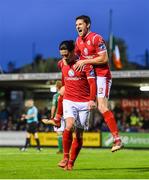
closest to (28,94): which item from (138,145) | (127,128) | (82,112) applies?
(127,128)

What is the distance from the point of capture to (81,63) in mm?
11047

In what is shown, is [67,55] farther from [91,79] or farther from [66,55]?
[91,79]

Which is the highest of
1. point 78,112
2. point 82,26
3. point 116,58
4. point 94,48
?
point 116,58

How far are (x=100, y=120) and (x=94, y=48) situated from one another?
2354 cm

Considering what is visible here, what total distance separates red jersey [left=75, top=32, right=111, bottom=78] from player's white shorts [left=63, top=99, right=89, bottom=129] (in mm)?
706

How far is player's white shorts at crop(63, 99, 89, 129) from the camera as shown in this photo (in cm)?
1141

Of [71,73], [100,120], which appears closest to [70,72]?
[71,73]

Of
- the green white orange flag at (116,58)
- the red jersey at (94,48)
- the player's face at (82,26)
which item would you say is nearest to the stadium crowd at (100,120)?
the green white orange flag at (116,58)

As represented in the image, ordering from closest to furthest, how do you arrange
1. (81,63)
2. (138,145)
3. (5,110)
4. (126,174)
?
(126,174) → (81,63) → (138,145) → (5,110)

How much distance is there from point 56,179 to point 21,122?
2794 cm

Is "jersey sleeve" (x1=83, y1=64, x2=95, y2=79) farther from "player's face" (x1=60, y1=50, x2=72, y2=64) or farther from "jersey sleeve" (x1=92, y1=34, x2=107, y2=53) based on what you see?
"player's face" (x1=60, y1=50, x2=72, y2=64)

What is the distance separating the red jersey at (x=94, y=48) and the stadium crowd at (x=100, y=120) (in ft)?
68.5

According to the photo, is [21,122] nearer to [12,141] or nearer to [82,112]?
[12,141]

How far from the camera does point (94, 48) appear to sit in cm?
1117
